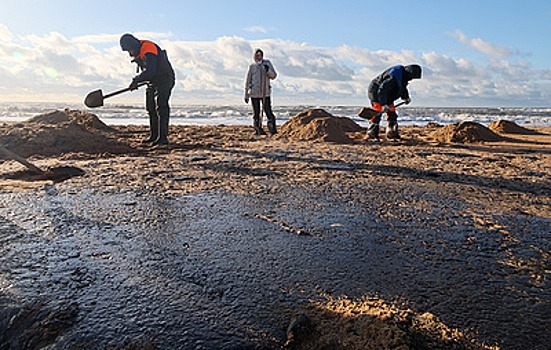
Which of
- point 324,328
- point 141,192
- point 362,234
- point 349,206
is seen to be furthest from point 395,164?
point 324,328

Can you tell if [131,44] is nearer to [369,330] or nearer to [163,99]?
[163,99]

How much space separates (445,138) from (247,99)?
4227 millimetres

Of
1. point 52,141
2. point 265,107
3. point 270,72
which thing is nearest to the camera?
point 52,141

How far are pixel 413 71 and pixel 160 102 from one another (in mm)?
4439

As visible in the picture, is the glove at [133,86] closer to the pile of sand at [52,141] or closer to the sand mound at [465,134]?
the pile of sand at [52,141]

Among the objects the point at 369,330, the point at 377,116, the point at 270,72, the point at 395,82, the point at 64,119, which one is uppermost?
the point at 270,72

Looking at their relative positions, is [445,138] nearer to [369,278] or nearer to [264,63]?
[264,63]

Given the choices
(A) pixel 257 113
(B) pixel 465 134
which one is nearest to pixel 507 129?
(B) pixel 465 134

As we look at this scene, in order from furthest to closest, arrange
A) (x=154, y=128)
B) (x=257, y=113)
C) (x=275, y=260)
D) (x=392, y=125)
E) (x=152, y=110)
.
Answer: (x=257, y=113) → (x=392, y=125) → (x=154, y=128) → (x=152, y=110) → (x=275, y=260)

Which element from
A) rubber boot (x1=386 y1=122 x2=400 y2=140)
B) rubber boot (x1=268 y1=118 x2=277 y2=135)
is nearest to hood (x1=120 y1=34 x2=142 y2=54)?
rubber boot (x1=268 y1=118 x2=277 y2=135)

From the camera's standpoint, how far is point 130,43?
19.0ft

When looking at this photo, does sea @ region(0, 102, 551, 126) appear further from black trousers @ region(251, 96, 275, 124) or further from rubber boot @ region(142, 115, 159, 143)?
rubber boot @ region(142, 115, 159, 143)

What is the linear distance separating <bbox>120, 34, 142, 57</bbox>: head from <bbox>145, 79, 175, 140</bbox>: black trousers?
0.53 m

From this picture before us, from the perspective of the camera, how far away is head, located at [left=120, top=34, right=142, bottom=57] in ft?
18.9
